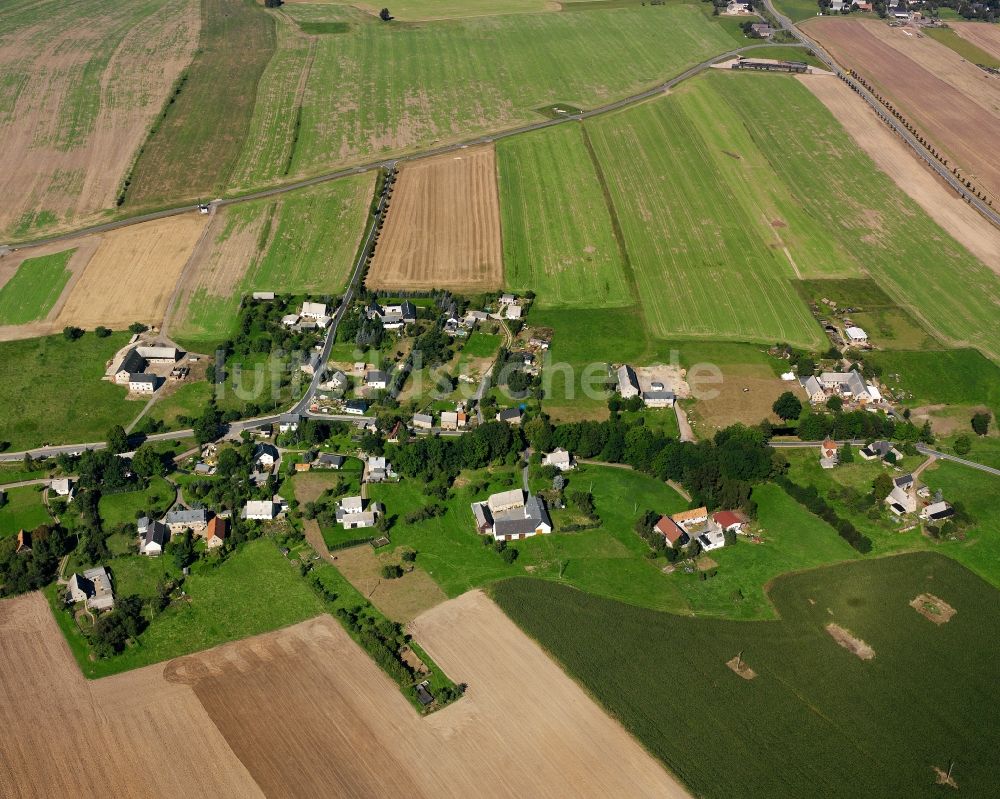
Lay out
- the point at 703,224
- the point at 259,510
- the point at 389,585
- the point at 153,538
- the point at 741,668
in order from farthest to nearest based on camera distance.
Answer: the point at 703,224
the point at 259,510
the point at 153,538
the point at 389,585
the point at 741,668

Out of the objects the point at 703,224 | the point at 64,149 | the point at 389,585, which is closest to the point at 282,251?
the point at 64,149

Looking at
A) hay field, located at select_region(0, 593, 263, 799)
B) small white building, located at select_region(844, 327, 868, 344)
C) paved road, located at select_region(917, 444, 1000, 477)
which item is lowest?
hay field, located at select_region(0, 593, 263, 799)

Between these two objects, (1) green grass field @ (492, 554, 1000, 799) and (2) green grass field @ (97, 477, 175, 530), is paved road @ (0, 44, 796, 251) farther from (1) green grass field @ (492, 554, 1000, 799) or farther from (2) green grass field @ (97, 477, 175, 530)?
(1) green grass field @ (492, 554, 1000, 799)

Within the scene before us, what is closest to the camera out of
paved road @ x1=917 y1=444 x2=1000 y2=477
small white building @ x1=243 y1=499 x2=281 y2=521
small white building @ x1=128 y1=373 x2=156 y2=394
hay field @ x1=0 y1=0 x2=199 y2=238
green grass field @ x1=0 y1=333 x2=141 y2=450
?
small white building @ x1=243 y1=499 x2=281 y2=521

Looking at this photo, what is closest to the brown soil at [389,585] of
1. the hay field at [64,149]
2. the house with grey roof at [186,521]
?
the house with grey roof at [186,521]

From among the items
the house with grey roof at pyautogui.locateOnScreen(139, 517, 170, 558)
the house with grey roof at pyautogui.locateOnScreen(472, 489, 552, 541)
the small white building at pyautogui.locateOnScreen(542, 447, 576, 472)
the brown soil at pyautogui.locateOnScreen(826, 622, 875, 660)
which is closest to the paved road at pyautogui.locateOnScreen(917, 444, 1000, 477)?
the brown soil at pyautogui.locateOnScreen(826, 622, 875, 660)

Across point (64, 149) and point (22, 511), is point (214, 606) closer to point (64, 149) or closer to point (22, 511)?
point (22, 511)
